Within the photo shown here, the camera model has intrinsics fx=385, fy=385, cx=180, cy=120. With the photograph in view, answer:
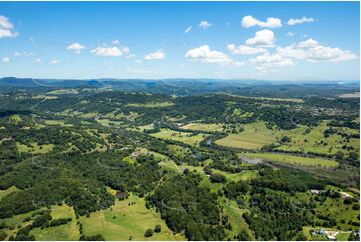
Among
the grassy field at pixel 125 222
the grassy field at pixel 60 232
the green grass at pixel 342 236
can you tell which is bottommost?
the grassy field at pixel 60 232

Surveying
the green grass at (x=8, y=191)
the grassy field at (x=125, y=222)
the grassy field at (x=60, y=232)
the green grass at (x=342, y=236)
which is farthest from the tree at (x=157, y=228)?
the green grass at (x=8, y=191)

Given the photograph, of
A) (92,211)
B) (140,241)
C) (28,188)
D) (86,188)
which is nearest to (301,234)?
(140,241)

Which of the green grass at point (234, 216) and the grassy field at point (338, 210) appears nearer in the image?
the green grass at point (234, 216)

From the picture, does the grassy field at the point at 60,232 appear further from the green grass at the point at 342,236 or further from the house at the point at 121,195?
the green grass at the point at 342,236

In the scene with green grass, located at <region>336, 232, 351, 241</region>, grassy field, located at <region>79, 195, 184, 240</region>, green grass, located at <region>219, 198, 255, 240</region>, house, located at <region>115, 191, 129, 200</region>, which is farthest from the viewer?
house, located at <region>115, 191, 129, 200</region>

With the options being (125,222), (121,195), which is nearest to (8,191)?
(121,195)

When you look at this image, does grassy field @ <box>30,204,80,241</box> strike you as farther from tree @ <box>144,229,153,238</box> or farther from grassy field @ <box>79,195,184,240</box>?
tree @ <box>144,229,153,238</box>

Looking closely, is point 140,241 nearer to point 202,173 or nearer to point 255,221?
point 255,221

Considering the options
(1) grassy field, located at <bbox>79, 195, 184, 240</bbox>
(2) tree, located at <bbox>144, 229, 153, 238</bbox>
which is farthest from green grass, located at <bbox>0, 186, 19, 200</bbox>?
(2) tree, located at <bbox>144, 229, 153, 238</bbox>
